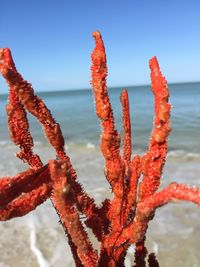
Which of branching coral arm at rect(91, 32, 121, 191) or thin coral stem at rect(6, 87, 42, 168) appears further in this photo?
thin coral stem at rect(6, 87, 42, 168)

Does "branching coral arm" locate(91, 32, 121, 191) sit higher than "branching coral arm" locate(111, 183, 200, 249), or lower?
higher

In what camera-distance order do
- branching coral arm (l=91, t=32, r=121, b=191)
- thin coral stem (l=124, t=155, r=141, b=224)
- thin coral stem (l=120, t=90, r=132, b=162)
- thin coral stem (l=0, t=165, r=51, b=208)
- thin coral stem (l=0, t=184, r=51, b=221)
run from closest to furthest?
thin coral stem (l=0, t=165, r=51, b=208) < thin coral stem (l=0, t=184, r=51, b=221) < branching coral arm (l=91, t=32, r=121, b=191) < thin coral stem (l=124, t=155, r=141, b=224) < thin coral stem (l=120, t=90, r=132, b=162)

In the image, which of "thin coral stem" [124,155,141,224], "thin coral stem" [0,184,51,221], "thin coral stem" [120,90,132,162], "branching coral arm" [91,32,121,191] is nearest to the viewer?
"thin coral stem" [0,184,51,221]

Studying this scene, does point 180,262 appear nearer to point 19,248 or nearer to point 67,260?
point 67,260


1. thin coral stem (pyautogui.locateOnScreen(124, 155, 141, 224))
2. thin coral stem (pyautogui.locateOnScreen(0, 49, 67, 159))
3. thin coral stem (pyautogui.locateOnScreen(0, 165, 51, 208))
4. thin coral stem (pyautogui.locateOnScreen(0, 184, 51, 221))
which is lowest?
thin coral stem (pyautogui.locateOnScreen(124, 155, 141, 224))

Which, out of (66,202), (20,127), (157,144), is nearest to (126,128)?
(157,144)

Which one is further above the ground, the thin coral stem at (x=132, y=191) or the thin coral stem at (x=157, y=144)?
the thin coral stem at (x=157, y=144)

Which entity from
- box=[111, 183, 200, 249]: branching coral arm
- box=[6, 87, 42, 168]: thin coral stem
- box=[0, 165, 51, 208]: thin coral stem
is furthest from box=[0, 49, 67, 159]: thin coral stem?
box=[111, 183, 200, 249]: branching coral arm

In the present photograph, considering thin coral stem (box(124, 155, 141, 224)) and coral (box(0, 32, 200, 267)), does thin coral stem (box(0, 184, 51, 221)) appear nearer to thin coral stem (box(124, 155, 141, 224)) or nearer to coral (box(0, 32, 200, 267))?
coral (box(0, 32, 200, 267))

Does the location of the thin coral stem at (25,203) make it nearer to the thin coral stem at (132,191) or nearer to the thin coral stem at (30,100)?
the thin coral stem at (30,100)

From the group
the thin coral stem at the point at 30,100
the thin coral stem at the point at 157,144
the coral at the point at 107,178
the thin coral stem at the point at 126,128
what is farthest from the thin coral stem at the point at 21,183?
the thin coral stem at the point at 126,128
